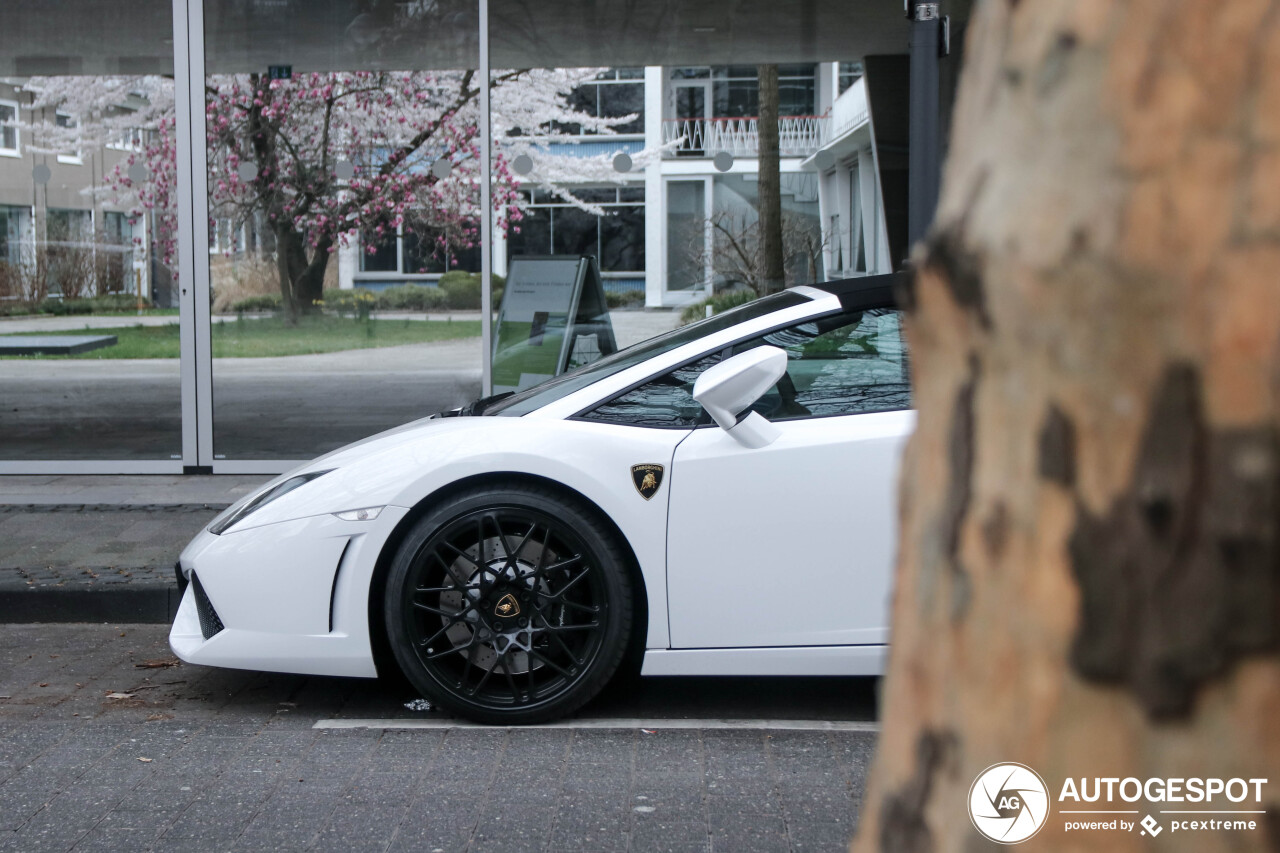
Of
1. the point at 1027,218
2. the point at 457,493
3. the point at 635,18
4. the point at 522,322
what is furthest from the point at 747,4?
the point at 1027,218

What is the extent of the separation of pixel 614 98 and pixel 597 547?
579 centimetres

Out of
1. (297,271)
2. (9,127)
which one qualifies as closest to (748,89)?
(297,271)

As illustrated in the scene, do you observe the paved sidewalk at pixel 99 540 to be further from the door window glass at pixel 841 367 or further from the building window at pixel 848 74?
the building window at pixel 848 74

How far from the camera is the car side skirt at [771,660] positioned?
3980mm

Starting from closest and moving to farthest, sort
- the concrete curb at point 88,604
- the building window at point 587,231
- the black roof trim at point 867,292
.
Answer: the black roof trim at point 867,292
the concrete curb at point 88,604
the building window at point 587,231

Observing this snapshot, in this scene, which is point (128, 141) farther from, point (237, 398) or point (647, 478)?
point (647, 478)

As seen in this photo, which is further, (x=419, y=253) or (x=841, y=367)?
(x=419, y=253)

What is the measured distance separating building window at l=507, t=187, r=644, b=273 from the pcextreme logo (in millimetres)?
8155

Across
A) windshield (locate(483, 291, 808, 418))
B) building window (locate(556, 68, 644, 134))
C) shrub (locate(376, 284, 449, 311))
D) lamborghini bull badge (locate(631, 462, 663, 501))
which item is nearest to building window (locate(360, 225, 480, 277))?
shrub (locate(376, 284, 449, 311))

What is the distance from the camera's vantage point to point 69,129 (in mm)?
9094

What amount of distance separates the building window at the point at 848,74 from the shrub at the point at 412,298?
122 inches

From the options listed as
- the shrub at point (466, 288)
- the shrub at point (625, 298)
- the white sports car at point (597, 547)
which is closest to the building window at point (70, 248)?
the shrub at point (466, 288)

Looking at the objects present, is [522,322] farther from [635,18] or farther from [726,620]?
[726,620]

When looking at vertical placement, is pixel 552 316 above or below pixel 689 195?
below
